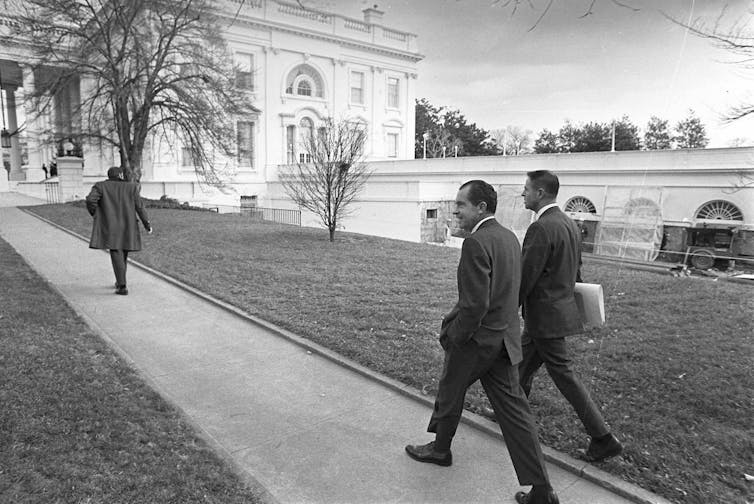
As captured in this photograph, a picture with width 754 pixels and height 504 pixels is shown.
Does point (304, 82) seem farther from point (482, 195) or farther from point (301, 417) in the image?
point (482, 195)

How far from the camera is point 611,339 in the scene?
19.6 feet

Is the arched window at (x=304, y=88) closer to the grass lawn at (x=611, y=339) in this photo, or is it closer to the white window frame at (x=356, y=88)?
the white window frame at (x=356, y=88)

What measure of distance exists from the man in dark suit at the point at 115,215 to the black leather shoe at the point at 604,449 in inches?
282

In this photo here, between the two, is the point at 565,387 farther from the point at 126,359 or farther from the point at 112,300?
the point at 112,300

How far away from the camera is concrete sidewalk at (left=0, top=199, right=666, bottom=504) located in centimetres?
327

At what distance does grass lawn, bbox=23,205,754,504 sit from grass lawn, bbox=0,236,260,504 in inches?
85.7

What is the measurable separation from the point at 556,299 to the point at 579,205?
21.5 metres

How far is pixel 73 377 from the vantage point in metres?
4.54

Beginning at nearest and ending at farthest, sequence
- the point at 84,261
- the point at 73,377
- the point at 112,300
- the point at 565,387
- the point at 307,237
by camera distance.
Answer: the point at 565,387 < the point at 73,377 < the point at 112,300 < the point at 84,261 < the point at 307,237

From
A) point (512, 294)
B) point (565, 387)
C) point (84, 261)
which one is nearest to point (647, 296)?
point (565, 387)

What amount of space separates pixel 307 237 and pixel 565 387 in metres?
12.8

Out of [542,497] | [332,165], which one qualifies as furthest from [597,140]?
[542,497]

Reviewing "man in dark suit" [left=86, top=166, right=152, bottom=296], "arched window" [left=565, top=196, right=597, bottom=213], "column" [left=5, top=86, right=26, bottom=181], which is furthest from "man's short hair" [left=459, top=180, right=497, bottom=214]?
"column" [left=5, top=86, right=26, bottom=181]

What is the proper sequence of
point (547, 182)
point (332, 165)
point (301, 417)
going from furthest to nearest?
point (332, 165)
point (301, 417)
point (547, 182)
